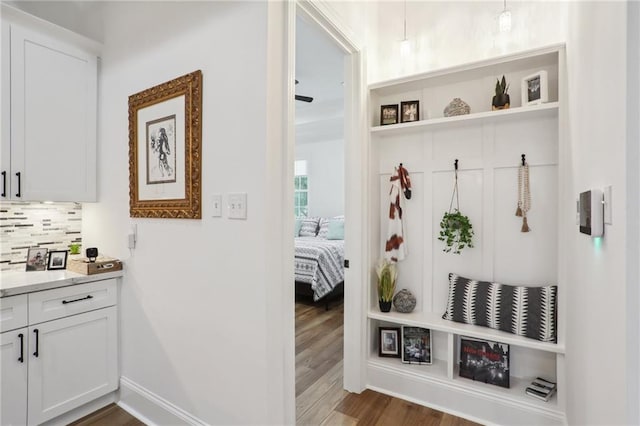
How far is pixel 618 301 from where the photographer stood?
765mm

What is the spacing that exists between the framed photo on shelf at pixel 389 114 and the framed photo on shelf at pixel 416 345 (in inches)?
58.1

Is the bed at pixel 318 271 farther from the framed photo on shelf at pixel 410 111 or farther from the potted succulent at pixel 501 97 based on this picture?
the potted succulent at pixel 501 97

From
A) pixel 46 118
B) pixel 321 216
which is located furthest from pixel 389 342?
pixel 321 216

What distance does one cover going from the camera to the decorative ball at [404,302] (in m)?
2.27

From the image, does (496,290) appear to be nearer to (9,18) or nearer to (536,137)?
(536,137)

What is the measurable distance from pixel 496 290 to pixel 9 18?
10.7ft

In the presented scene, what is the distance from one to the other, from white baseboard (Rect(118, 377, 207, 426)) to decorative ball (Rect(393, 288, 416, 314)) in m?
1.37

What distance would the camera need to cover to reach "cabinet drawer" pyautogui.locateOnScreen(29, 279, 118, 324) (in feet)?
5.79

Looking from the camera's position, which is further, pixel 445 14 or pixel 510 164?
pixel 445 14

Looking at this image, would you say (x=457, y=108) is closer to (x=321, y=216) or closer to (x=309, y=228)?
(x=309, y=228)

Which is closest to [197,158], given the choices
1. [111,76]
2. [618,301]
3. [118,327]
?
[111,76]

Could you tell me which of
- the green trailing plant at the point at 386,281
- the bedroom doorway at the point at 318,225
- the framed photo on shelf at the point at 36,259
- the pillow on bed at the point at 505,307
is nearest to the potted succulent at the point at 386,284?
the green trailing plant at the point at 386,281

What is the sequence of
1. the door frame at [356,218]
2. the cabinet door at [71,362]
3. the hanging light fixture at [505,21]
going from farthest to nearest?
1. the door frame at [356,218]
2. the hanging light fixture at [505,21]
3. the cabinet door at [71,362]

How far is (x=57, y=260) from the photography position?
84.0 inches
